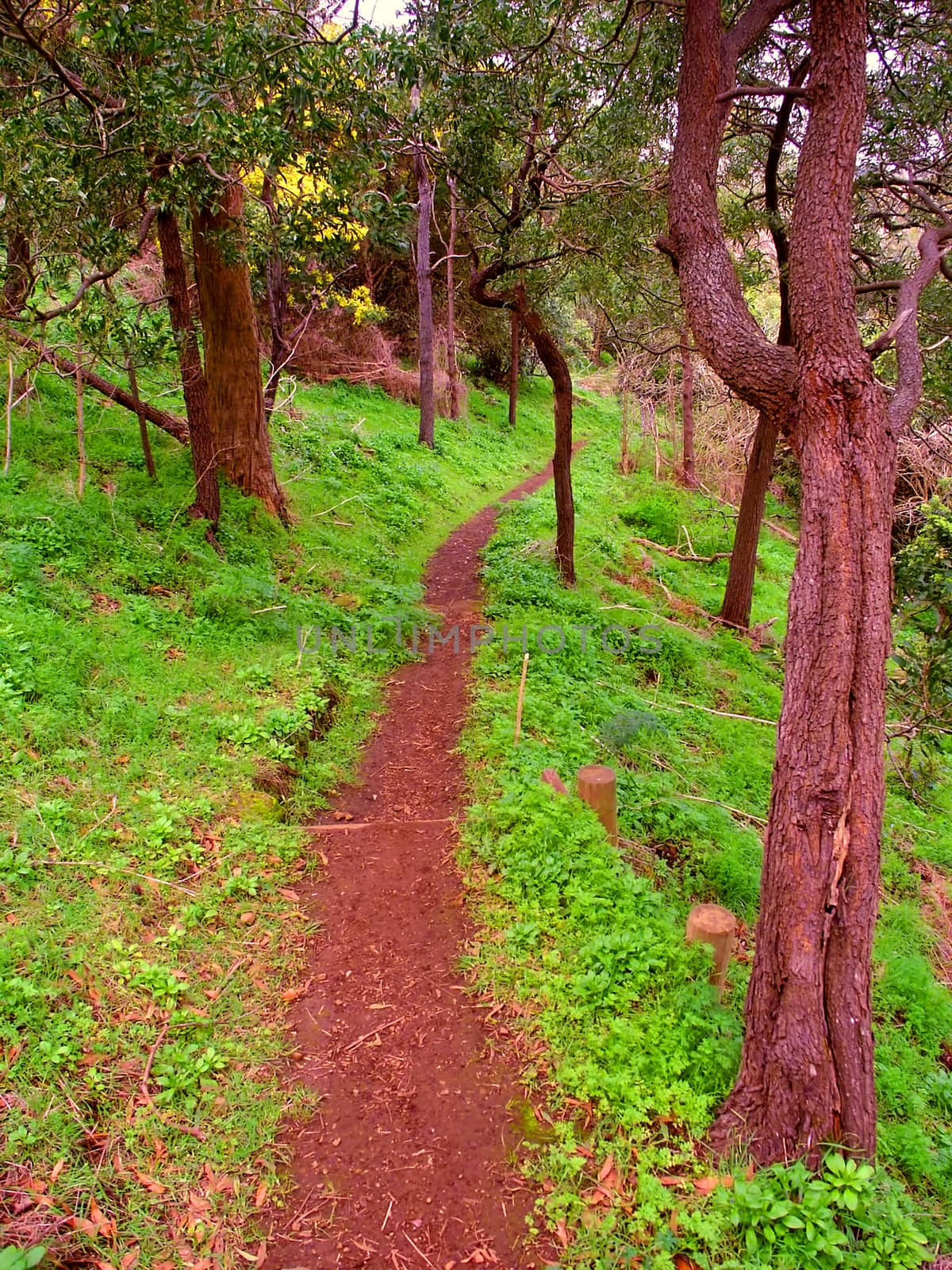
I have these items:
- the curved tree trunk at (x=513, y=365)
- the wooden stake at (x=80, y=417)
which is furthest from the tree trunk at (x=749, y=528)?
the curved tree trunk at (x=513, y=365)

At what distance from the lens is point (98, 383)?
8.39 m

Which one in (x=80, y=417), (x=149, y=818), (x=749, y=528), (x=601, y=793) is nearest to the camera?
(x=149, y=818)

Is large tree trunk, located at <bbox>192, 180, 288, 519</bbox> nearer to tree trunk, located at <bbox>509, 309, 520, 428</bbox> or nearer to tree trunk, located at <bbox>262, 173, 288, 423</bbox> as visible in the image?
tree trunk, located at <bbox>262, 173, 288, 423</bbox>

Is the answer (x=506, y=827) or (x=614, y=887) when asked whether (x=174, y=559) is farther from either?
(x=614, y=887)

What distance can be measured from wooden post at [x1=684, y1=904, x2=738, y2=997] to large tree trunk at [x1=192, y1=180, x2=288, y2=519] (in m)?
7.80

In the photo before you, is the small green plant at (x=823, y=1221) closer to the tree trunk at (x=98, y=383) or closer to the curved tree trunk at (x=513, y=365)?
the tree trunk at (x=98, y=383)

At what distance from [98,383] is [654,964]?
28.4ft

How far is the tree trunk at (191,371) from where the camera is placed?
7.36m

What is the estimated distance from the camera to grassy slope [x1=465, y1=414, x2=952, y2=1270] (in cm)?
284

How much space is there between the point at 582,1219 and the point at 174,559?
6.82m

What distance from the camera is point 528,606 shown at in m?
9.59

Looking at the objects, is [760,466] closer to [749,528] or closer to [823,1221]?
[749,528]

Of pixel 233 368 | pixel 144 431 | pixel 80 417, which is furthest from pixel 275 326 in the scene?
pixel 80 417

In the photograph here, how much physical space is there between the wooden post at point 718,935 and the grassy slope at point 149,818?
2.36 meters
